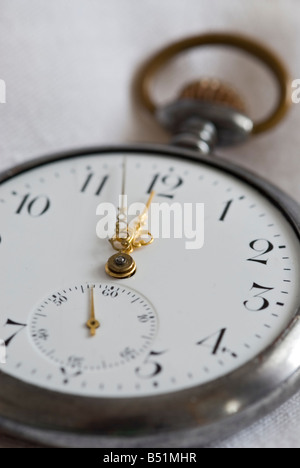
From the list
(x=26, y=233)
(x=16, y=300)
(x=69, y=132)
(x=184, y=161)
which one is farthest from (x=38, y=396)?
(x=69, y=132)

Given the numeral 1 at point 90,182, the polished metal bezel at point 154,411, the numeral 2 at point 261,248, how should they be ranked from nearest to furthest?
the polished metal bezel at point 154,411
the numeral 2 at point 261,248
the numeral 1 at point 90,182

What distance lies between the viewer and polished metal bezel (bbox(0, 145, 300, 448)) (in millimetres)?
849

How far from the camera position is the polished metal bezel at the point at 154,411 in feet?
2.79

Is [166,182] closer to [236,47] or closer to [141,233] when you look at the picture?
[141,233]

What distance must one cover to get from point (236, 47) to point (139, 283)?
635 mm

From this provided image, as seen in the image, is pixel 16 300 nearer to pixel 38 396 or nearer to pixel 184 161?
pixel 38 396

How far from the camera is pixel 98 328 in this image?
37.3 inches

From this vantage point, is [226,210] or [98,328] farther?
[226,210]

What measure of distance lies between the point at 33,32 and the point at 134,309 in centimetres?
69

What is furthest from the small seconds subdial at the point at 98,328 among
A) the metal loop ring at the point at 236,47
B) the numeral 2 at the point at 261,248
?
the metal loop ring at the point at 236,47

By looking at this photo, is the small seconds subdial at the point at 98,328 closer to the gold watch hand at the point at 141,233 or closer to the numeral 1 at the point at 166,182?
the gold watch hand at the point at 141,233

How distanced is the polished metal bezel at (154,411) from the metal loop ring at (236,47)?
620mm

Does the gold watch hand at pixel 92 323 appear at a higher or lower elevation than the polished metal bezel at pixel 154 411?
higher

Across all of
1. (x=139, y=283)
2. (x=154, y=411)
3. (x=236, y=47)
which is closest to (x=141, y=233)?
(x=139, y=283)
